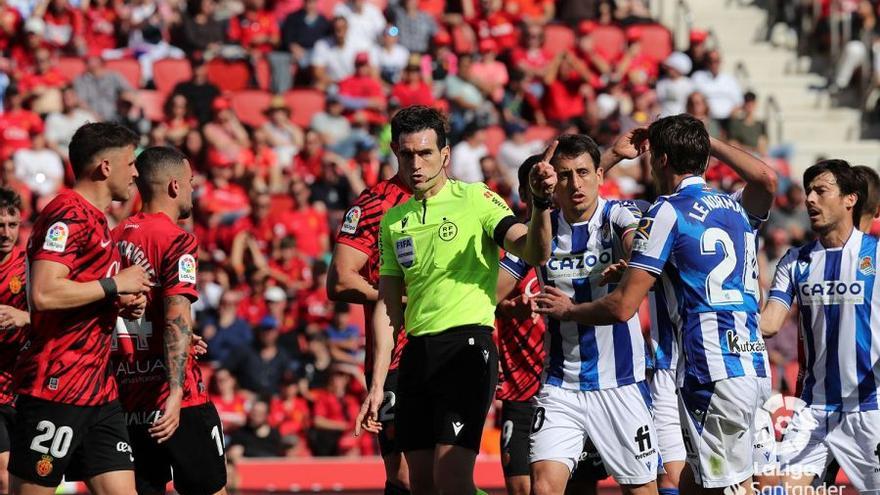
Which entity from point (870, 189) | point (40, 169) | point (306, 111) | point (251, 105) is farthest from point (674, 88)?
point (870, 189)

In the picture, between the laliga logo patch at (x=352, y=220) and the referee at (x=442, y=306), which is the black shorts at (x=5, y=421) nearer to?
the laliga logo patch at (x=352, y=220)

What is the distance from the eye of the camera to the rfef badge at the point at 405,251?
8445mm

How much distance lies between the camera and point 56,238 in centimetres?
795

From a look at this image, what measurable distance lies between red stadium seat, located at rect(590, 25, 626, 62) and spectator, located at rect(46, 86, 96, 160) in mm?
8348

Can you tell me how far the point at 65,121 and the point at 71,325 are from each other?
35.6ft

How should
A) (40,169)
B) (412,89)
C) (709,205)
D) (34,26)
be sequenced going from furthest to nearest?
(412,89), (34,26), (40,169), (709,205)

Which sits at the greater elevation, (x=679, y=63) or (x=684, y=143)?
(x=679, y=63)

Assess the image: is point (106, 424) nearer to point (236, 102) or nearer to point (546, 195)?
point (546, 195)

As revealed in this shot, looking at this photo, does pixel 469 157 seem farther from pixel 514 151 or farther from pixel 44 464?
pixel 44 464

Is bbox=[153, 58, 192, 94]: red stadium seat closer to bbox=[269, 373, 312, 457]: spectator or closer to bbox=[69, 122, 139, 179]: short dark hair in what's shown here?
bbox=[269, 373, 312, 457]: spectator

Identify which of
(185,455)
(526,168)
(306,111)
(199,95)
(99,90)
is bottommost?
(185,455)

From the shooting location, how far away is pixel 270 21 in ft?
68.8

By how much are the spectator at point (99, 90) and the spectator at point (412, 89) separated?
374 cm

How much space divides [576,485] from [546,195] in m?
2.56
